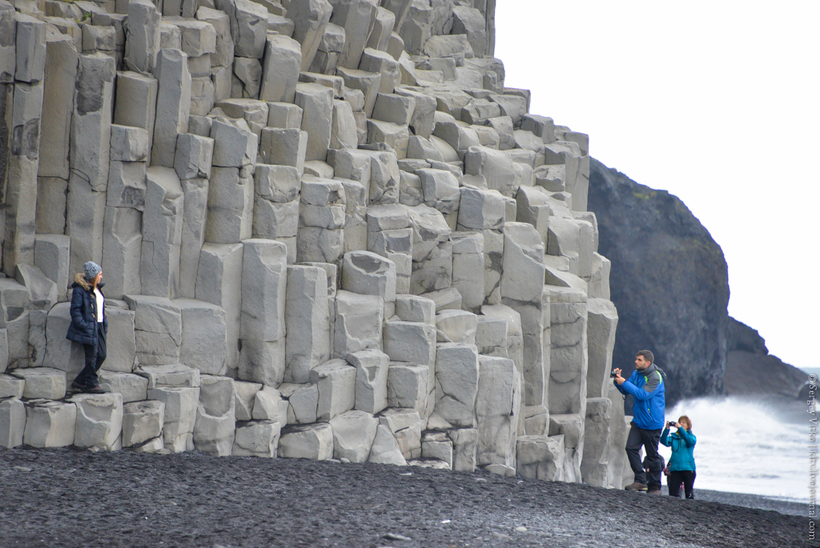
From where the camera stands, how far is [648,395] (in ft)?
37.5

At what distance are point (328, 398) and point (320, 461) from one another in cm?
125

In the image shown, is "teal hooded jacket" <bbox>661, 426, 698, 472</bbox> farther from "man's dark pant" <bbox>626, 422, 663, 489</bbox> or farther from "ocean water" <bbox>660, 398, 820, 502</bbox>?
"ocean water" <bbox>660, 398, 820, 502</bbox>

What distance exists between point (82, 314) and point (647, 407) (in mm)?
8133

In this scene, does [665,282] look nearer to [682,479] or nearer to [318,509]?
[682,479]

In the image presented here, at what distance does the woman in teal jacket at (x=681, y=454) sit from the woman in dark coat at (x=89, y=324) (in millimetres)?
7872

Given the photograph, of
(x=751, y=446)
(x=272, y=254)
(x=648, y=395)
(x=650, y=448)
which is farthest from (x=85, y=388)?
(x=751, y=446)

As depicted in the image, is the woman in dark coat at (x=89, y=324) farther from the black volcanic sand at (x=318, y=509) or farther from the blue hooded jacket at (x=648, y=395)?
the blue hooded jacket at (x=648, y=395)

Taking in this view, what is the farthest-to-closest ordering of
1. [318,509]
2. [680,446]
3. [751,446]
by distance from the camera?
[751,446] → [680,446] → [318,509]

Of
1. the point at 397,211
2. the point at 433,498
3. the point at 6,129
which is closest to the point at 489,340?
the point at 397,211

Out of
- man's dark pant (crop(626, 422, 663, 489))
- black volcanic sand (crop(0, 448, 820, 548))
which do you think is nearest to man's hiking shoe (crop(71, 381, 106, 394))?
black volcanic sand (crop(0, 448, 820, 548))

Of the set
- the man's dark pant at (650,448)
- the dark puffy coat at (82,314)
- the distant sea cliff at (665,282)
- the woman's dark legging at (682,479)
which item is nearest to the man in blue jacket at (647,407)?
the man's dark pant at (650,448)

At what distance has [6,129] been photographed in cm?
1076

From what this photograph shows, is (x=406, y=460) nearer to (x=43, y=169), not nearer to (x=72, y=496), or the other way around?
(x=72, y=496)

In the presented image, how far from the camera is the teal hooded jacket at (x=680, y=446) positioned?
1087 centimetres
